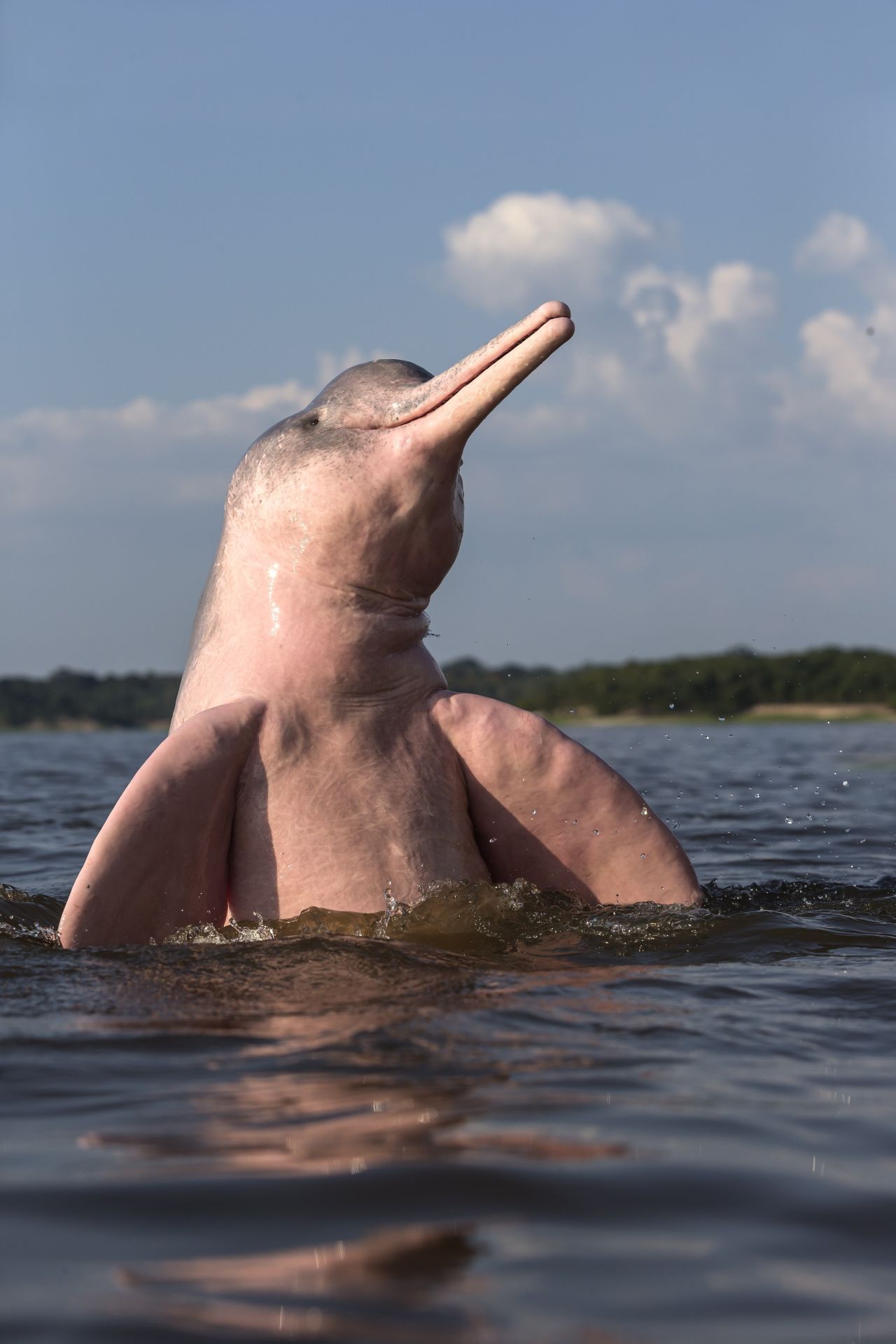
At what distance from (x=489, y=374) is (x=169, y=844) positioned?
1901mm

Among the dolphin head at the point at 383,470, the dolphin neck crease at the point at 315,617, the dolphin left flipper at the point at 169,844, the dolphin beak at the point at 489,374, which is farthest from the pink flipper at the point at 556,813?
the dolphin beak at the point at 489,374

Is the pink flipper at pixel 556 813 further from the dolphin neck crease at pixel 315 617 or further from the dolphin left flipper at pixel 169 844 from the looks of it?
the dolphin left flipper at pixel 169 844

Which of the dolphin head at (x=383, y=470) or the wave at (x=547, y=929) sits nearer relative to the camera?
the wave at (x=547, y=929)

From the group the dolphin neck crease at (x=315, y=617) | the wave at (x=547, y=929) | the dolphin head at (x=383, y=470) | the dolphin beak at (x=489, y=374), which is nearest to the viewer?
the wave at (x=547, y=929)

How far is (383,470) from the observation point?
5203 mm

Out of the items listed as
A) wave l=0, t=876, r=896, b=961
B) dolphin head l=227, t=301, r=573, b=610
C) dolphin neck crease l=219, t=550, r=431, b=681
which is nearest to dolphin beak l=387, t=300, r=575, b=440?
dolphin head l=227, t=301, r=573, b=610

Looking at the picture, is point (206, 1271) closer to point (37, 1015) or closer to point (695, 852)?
point (37, 1015)

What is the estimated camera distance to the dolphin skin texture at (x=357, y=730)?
4965mm

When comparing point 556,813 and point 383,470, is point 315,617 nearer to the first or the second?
point 383,470

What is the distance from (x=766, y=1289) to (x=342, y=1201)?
0.71 meters

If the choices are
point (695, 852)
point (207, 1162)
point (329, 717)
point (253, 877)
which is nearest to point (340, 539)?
point (329, 717)

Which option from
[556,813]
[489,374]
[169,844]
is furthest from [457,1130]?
[489,374]

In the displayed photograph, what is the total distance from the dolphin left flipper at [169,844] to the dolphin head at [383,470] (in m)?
0.68

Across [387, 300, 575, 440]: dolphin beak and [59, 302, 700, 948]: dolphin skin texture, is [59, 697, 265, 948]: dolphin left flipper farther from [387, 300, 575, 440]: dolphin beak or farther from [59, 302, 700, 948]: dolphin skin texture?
[387, 300, 575, 440]: dolphin beak
